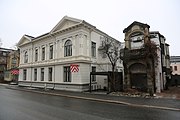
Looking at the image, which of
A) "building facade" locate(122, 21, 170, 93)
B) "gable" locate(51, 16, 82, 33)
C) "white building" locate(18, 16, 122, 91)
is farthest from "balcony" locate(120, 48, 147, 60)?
"gable" locate(51, 16, 82, 33)

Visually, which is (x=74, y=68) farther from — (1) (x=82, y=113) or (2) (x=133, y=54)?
(1) (x=82, y=113)

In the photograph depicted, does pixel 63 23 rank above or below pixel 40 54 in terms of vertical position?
above

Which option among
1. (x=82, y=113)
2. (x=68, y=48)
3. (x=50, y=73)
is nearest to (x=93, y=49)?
(x=68, y=48)

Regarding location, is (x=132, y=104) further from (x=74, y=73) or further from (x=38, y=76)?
(x=38, y=76)

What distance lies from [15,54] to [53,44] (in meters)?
27.1

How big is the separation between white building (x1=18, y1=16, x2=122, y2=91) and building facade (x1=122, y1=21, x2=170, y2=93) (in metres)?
5.52

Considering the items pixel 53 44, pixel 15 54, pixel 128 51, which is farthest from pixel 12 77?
pixel 128 51

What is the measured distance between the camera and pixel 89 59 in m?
21.5

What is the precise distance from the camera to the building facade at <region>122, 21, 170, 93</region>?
55.1 ft

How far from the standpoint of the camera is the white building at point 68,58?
806 inches

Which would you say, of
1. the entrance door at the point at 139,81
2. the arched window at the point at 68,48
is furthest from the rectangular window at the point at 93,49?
the entrance door at the point at 139,81

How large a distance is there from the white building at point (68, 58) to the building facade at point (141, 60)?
5.52m

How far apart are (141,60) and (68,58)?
34.4ft

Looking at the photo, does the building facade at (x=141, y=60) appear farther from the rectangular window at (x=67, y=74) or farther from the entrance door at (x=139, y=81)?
the rectangular window at (x=67, y=74)
